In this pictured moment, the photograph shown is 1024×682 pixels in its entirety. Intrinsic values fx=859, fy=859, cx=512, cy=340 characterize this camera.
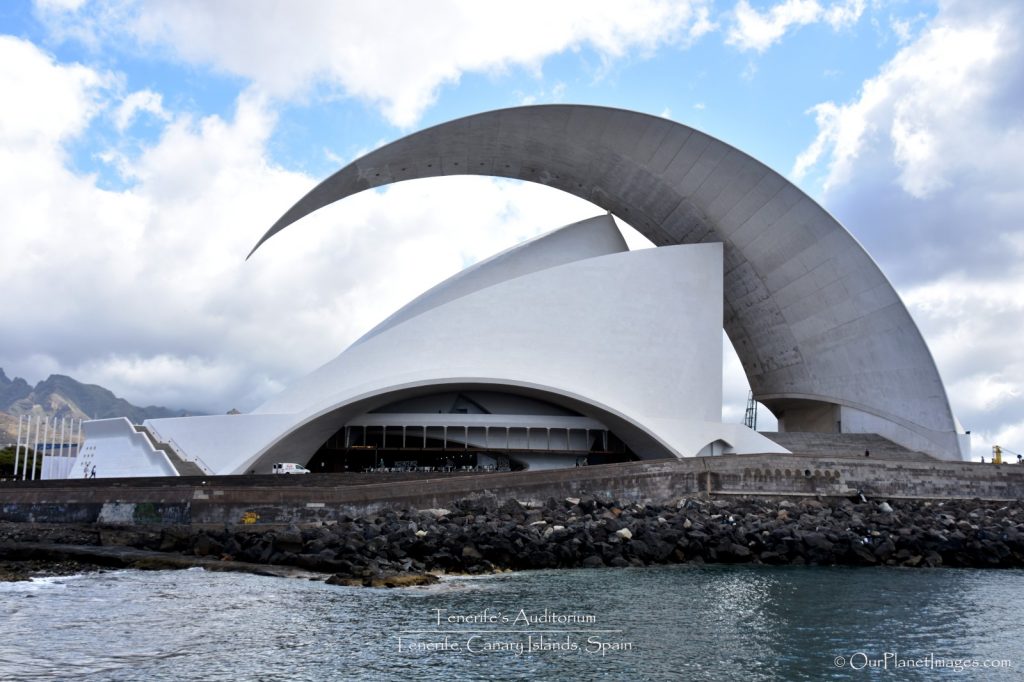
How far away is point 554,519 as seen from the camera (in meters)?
15.4

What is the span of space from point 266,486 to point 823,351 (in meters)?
16.7

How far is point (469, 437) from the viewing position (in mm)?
23094

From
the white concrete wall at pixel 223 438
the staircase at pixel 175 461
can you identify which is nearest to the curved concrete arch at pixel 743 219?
the white concrete wall at pixel 223 438

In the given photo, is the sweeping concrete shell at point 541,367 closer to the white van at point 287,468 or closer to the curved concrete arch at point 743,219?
the white van at point 287,468

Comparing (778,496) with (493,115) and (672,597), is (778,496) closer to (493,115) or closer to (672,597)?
(672,597)

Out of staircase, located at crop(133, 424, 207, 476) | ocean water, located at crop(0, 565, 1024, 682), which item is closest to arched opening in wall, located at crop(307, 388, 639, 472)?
staircase, located at crop(133, 424, 207, 476)

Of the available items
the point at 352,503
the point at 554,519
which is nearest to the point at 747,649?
the point at 554,519

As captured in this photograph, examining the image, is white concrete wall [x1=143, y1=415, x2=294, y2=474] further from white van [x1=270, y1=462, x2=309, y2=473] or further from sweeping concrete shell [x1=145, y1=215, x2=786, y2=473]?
white van [x1=270, y1=462, x2=309, y2=473]

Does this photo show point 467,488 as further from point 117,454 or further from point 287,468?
point 117,454

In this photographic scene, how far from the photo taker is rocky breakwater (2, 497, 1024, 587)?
1292 cm

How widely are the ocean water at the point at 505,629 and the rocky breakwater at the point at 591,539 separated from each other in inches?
37.1

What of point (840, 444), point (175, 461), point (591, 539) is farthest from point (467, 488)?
point (840, 444)

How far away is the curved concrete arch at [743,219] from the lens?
75.6ft

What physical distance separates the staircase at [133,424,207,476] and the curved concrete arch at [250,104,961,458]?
19.4 ft
